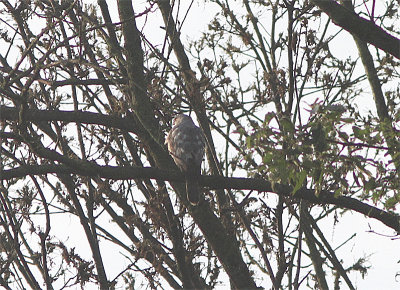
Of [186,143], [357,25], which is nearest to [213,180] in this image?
[186,143]

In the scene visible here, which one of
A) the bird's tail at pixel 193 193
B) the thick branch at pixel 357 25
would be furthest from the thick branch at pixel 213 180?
the thick branch at pixel 357 25

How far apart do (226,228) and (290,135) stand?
9.37ft

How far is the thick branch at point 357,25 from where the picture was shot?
4234 mm

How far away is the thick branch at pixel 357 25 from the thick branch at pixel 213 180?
147cm

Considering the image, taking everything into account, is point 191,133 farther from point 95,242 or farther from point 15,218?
point 15,218

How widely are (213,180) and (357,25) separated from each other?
2054mm

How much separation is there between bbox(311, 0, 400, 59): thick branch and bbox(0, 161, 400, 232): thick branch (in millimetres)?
1475

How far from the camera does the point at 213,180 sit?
18.8 feet

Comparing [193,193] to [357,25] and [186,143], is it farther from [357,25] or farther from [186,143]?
[357,25]

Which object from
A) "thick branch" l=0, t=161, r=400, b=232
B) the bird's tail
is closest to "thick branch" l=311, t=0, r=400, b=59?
"thick branch" l=0, t=161, r=400, b=232

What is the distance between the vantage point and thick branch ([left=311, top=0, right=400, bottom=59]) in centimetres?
423

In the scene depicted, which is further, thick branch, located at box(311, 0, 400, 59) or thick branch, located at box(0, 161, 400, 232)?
thick branch, located at box(0, 161, 400, 232)

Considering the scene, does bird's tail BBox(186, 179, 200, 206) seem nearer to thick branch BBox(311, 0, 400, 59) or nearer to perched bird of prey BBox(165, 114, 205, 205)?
perched bird of prey BBox(165, 114, 205, 205)

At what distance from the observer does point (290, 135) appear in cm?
425
